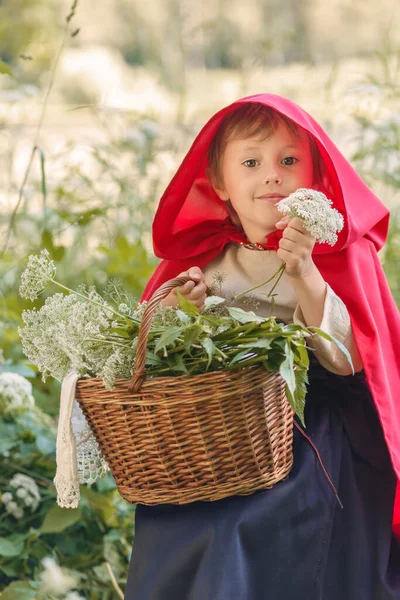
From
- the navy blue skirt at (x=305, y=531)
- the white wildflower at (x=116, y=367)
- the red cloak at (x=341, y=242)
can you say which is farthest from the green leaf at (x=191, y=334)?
the red cloak at (x=341, y=242)

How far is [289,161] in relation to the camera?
1.80m

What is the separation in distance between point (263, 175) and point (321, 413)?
1.71 feet

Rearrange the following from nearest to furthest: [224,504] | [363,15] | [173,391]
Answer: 1. [173,391]
2. [224,504]
3. [363,15]

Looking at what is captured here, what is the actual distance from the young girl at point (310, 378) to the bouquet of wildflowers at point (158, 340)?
21cm

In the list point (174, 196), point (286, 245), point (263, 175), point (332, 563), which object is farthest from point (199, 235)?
point (332, 563)

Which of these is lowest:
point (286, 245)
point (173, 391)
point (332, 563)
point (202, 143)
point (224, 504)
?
point (332, 563)

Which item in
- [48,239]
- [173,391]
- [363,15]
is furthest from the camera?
[363,15]

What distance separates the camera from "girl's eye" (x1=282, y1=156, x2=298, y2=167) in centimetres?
180

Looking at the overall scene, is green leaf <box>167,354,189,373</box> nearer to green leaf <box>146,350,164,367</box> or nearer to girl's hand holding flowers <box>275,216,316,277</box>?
green leaf <box>146,350,164,367</box>

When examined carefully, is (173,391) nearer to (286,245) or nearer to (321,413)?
(286,245)

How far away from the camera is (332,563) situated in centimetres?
168

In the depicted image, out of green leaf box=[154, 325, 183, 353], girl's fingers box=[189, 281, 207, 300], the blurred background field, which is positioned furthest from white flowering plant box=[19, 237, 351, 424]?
the blurred background field

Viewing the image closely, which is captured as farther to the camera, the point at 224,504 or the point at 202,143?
the point at 202,143

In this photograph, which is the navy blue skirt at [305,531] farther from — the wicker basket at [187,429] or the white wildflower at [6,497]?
the white wildflower at [6,497]
